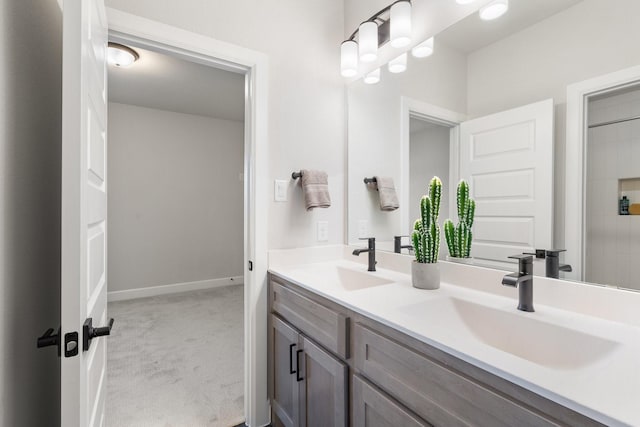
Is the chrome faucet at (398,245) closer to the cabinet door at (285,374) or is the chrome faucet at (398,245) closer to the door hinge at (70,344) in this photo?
the cabinet door at (285,374)

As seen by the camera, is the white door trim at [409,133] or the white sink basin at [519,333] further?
the white door trim at [409,133]

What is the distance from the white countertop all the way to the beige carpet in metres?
1.02

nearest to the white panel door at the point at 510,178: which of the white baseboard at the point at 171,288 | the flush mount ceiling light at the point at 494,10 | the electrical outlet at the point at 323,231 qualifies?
the flush mount ceiling light at the point at 494,10

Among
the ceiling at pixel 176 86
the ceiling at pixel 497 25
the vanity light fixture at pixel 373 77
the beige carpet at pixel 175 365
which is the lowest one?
the beige carpet at pixel 175 365

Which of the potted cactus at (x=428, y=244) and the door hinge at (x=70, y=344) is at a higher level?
the potted cactus at (x=428, y=244)

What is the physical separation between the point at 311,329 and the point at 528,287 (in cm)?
79

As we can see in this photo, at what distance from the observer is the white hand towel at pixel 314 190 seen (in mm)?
1733

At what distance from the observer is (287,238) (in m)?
1.78

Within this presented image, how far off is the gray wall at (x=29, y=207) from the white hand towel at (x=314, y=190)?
1.07m

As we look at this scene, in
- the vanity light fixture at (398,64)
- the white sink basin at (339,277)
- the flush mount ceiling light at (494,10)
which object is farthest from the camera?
the vanity light fixture at (398,64)

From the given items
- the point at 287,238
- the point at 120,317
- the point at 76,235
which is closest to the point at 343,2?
the point at 287,238

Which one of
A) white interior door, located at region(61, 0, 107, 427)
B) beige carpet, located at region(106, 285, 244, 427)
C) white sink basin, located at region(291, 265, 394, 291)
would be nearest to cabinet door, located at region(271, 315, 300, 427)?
white sink basin, located at region(291, 265, 394, 291)

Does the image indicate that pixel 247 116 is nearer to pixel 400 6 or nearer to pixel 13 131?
pixel 400 6

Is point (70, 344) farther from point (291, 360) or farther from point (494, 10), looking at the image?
point (494, 10)
